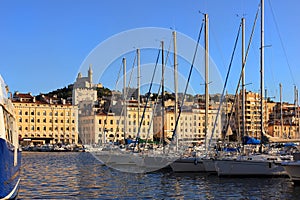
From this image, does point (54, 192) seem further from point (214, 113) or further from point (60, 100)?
point (60, 100)

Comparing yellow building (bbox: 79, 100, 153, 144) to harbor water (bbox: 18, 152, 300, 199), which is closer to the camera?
harbor water (bbox: 18, 152, 300, 199)

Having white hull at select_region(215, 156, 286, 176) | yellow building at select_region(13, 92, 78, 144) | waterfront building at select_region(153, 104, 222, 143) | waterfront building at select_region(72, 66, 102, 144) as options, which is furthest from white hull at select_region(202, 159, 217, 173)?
yellow building at select_region(13, 92, 78, 144)

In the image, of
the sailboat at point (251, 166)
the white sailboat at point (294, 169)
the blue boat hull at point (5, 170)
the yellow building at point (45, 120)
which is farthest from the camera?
the yellow building at point (45, 120)

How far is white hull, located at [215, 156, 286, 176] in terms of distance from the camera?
3022 cm

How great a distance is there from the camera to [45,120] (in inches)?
5522

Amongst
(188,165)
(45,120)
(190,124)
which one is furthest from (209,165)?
(45,120)

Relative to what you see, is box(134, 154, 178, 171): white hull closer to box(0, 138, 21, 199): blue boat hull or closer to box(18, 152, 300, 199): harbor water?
box(18, 152, 300, 199): harbor water

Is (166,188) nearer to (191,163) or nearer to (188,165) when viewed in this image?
(191,163)

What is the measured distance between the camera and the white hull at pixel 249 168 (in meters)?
30.2

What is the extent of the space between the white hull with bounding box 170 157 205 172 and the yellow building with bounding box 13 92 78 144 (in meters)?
104

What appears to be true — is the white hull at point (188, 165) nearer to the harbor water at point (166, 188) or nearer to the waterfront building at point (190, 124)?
the harbor water at point (166, 188)

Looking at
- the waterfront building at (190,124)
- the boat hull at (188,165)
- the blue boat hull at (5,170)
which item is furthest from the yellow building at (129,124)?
the blue boat hull at (5,170)

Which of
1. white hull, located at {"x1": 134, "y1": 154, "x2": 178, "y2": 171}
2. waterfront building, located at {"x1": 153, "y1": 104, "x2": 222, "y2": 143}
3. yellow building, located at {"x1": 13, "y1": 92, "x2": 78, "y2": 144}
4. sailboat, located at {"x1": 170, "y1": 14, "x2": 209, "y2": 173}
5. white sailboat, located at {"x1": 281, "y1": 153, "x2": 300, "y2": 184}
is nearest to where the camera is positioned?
white sailboat, located at {"x1": 281, "y1": 153, "x2": 300, "y2": 184}

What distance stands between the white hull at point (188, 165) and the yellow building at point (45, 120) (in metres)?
104
